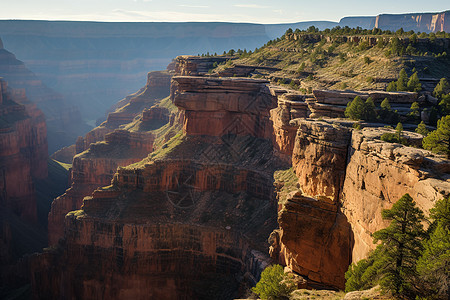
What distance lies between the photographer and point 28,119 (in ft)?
492

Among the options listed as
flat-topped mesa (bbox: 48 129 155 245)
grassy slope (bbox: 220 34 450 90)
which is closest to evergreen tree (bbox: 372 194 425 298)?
grassy slope (bbox: 220 34 450 90)

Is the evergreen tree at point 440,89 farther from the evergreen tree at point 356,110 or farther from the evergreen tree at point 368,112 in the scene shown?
the evergreen tree at point 356,110

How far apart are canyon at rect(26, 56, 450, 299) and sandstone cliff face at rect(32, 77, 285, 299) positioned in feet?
0.49

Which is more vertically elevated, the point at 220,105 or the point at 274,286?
the point at 220,105

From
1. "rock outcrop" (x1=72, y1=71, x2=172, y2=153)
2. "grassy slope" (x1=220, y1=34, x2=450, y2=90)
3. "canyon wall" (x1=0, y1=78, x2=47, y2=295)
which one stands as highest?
"grassy slope" (x1=220, y1=34, x2=450, y2=90)

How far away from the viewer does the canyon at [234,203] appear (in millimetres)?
42125

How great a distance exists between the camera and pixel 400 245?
28906 mm

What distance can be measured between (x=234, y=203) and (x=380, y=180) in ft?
136

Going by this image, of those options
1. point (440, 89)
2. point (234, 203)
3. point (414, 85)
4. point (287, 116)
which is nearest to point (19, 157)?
point (234, 203)

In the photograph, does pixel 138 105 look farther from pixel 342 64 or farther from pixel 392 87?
pixel 392 87

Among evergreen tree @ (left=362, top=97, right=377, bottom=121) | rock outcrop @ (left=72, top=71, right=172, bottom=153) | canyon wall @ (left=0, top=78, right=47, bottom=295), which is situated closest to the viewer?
evergreen tree @ (left=362, top=97, right=377, bottom=121)

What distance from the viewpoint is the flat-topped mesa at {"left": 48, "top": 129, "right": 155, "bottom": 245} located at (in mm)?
108250

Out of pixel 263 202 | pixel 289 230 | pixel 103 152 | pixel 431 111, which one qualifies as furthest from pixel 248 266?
pixel 103 152

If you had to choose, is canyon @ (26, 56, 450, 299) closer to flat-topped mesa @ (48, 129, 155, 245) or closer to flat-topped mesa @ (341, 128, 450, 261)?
flat-topped mesa @ (341, 128, 450, 261)
